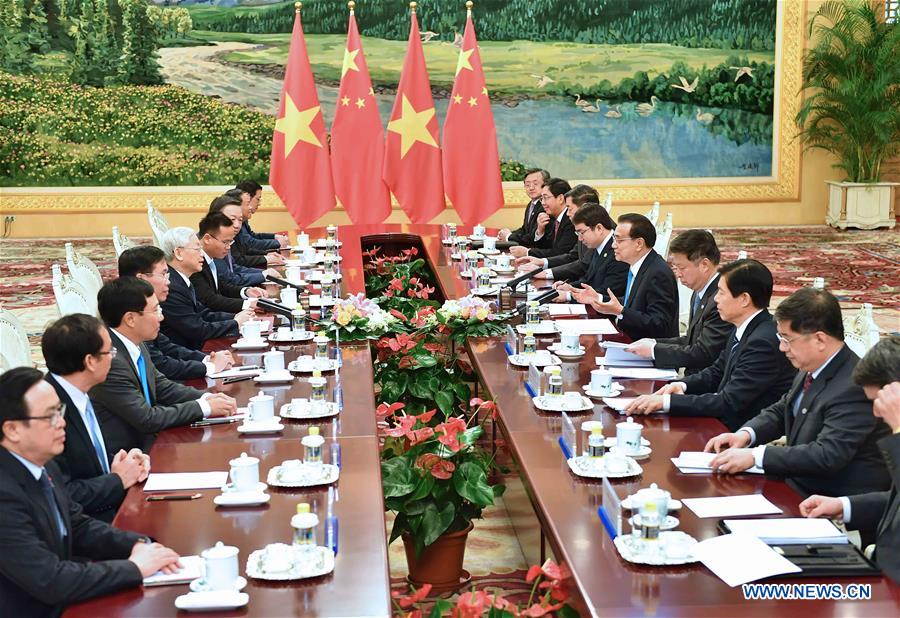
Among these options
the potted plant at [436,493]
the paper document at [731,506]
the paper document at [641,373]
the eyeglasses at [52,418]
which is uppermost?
the eyeglasses at [52,418]

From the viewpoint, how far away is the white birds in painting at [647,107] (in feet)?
43.5

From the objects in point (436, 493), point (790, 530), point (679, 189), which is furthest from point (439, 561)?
point (679, 189)

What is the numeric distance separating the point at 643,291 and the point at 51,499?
3480mm

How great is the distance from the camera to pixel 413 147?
1003cm

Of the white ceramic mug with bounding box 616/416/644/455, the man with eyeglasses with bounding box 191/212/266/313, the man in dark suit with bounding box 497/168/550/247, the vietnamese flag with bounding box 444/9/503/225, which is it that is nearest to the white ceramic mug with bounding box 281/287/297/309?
the man with eyeglasses with bounding box 191/212/266/313

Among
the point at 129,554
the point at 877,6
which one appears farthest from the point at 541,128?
the point at 129,554

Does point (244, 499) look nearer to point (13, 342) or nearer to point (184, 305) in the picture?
point (13, 342)

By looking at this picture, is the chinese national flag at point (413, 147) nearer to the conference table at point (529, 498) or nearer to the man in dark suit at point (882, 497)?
the conference table at point (529, 498)

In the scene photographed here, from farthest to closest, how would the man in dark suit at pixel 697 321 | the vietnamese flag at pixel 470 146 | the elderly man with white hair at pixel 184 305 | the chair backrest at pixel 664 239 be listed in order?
the vietnamese flag at pixel 470 146 < the chair backrest at pixel 664 239 < the elderly man with white hair at pixel 184 305 < the man in dark suit at pixel 697 321

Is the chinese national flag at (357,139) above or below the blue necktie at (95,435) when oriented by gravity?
above

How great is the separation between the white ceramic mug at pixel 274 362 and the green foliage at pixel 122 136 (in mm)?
8854

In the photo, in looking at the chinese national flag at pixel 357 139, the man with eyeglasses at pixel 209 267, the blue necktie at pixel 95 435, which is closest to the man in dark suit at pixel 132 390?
the blue necktie at pixel 95 435

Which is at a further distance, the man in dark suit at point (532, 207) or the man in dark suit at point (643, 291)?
the man in dark suit at point (532, 207)

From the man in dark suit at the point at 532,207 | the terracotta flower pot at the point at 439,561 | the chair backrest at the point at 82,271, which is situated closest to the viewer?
the terracotta flower pot at the point at 439,561
